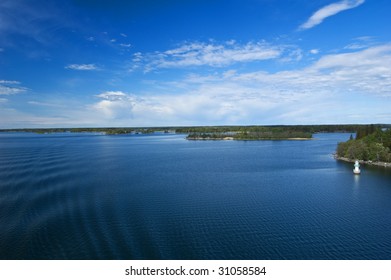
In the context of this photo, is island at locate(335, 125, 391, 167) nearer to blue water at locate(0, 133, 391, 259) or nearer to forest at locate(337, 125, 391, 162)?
forest at locate(337, 125, 391, 162)

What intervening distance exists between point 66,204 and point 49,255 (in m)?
5.34

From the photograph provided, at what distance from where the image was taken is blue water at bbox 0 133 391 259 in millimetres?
9531

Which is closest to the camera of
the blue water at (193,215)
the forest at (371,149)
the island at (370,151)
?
the blue water at (193,215)

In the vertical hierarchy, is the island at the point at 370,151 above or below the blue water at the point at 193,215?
above

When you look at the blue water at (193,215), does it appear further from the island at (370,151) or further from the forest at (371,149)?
the forest at (371,149)

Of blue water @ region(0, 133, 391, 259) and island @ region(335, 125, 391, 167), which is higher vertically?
island @ region(335, 125, 391, 167)

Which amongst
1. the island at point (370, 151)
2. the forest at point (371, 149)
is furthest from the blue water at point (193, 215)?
the forest at point (371, 149)

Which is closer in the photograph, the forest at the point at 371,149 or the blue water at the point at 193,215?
the blue water at the point at 193,215

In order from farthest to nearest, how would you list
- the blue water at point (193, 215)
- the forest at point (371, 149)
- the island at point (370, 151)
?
the forest at point (371, 149) → the island at point (370, 151) → the blue water at point (193, 215)

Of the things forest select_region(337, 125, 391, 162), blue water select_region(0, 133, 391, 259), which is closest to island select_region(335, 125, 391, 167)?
forest select_region(337, 125, 391, 162)

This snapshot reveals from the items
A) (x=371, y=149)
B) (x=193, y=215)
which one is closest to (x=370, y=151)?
(x=371, y=149)

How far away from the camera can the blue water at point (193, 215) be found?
9.53 meters

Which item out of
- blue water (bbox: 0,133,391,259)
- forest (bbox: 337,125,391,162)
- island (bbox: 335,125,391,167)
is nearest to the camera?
blue water (bbox: 0,133,391,259)

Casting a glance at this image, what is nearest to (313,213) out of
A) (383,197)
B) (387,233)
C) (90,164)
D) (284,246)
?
(387,233)
